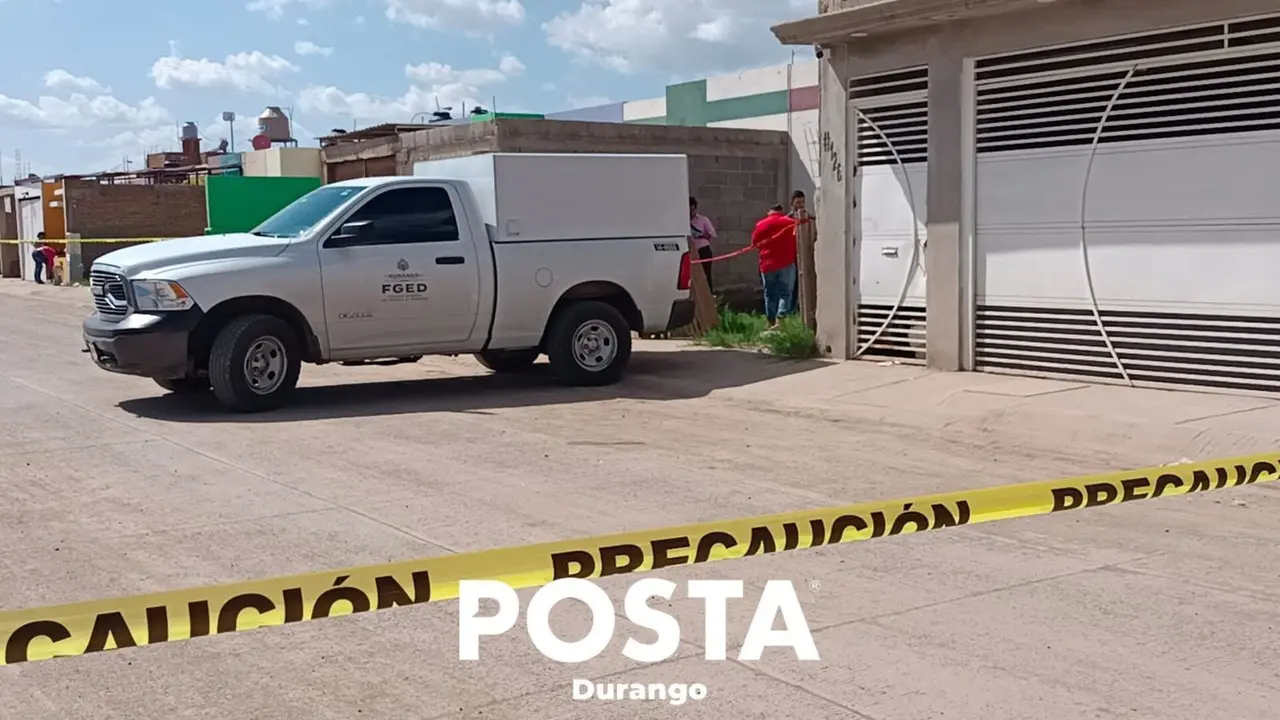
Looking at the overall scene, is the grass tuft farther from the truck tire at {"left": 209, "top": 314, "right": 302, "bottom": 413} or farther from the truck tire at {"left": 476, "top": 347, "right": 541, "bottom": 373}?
the truck tire at {"left": 209, "top": 314, "right": 302, "bottom": 413}

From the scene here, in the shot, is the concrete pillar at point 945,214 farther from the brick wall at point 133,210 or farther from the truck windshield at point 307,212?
the brick wall at point 133,210

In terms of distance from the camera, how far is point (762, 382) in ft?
43.1

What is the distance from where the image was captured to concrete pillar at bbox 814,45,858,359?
14156 mm

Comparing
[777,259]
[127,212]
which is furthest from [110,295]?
[127,212]

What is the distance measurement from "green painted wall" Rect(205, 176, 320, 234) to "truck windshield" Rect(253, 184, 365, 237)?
53.4 feet

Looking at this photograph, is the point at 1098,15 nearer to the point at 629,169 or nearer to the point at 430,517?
the point at 629,169

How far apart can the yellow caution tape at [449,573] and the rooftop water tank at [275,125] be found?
194ft

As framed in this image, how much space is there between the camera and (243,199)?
28.5m

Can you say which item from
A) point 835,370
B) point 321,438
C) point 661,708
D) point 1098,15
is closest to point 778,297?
point 835,370

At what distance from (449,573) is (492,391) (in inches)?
357

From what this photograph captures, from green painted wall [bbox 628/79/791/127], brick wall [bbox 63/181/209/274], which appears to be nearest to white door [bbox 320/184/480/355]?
green painted wall [bbox 628/79/791/127]

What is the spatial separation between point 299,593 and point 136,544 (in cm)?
338

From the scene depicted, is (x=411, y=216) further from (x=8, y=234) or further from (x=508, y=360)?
(x=8, y=234)

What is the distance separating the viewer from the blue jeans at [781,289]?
17031 mm
